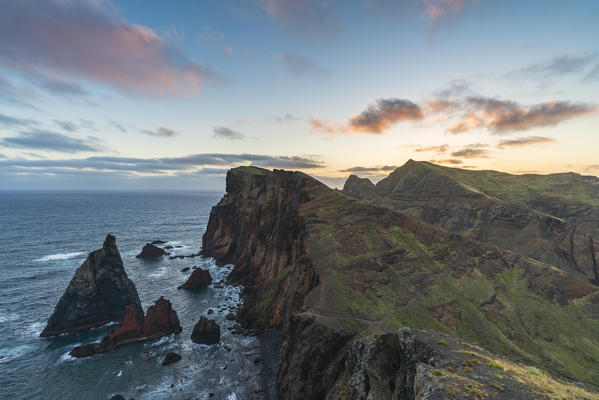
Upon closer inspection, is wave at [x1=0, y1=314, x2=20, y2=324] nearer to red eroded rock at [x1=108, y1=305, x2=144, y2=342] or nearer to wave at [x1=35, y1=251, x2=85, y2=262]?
red eroded rock at [x1=108, y1=305, x2=144, y2=342]

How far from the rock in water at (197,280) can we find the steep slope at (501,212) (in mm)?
100960

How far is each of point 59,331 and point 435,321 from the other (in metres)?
76.3

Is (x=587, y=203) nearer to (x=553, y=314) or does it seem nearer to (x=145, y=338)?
(x=553, y=314)

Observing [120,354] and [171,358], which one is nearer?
[171,358]

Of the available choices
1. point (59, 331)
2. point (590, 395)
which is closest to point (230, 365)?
point (59, 331)

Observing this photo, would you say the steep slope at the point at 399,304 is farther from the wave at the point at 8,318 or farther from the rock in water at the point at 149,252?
the rock in water at the point at 149,252

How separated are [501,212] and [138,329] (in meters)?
125

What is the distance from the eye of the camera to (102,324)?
59125mm

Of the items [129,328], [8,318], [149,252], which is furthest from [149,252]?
[129,328]

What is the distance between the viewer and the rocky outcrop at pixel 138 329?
50000mm

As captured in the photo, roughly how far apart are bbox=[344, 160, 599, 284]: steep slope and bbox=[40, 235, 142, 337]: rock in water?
388 feet

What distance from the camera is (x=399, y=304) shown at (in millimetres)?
40844

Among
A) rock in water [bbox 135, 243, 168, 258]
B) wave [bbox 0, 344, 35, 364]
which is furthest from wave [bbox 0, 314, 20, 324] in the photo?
rock in water [bbox 135, 243, 168, 258]

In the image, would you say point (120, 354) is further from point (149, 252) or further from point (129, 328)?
point (149, 252)
